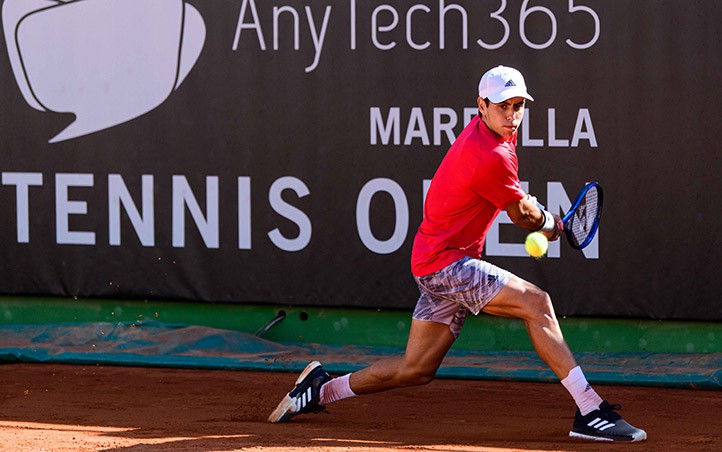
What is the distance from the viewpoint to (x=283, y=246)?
20.6 ft

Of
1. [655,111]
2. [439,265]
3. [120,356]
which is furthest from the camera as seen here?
[120,356]

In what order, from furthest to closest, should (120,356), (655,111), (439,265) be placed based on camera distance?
1. (120,356)
2. (655,111)
3. (439,265)

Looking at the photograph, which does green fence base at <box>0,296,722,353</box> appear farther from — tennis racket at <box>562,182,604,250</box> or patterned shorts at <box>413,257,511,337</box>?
patterned shorts at <box>413,257,511,337</box>

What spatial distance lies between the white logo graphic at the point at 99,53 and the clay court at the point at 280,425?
1.36 m

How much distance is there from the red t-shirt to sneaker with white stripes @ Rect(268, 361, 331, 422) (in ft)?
2.13

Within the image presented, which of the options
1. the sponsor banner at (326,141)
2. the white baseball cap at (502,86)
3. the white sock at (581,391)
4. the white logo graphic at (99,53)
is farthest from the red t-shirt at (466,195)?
the white logo graphic at (99,53)

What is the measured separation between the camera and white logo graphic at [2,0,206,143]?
6363 mm

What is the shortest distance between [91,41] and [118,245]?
1.06 meters

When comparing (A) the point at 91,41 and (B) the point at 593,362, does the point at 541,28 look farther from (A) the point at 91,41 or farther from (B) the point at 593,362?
(A) the point at 91,41

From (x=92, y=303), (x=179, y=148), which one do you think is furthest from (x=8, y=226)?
(x=179, y=148)

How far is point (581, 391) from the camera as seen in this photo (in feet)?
14.3

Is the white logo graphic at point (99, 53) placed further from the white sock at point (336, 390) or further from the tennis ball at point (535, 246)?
the tennis ball at point (535, 246)

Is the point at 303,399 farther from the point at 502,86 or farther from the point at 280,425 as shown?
the point at 502,86

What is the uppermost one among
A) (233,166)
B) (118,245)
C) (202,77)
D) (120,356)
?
(202,77)
